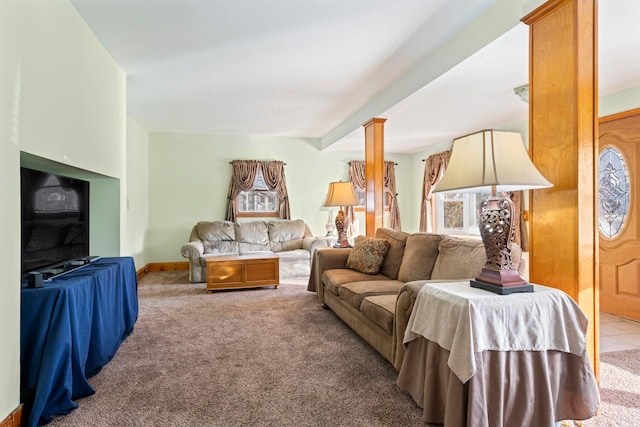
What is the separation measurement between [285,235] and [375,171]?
2.58m

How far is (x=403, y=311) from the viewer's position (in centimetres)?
221

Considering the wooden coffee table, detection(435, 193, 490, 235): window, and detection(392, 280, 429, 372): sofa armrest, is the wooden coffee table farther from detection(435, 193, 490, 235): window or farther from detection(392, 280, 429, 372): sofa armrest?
detection(435, 193, 490, 235): window

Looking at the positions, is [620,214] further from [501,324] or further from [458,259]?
[501,324]

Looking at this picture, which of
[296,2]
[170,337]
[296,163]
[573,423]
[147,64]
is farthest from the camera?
[296,163]

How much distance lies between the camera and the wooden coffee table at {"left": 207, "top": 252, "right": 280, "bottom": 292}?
16.5 feet

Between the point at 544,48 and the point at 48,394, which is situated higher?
the point at 544,48

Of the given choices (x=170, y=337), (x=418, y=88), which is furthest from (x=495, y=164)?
(x=170, y=337)

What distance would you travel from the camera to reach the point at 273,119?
5.95 m

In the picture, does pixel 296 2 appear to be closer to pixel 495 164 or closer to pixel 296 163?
pixel 495 164

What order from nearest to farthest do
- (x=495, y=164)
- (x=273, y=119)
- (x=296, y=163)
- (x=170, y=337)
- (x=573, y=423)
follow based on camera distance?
(x=495, y=164) < (x=573, y=423) < (x=170, y=337) < (x=273, y=119) < (x=296, y=163)

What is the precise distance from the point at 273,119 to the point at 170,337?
12.5ft

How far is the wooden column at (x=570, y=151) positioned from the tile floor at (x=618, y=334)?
1.41 m

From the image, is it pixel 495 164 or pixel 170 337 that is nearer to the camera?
pixel 495 164

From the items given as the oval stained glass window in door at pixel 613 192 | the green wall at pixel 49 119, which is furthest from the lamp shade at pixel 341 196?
the oval stained glass window in door at pixel 613 192
